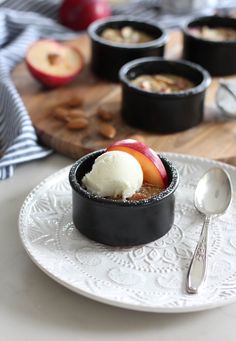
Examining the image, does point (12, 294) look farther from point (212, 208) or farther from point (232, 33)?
point (232, 33)

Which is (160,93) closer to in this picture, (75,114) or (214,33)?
(75,114)

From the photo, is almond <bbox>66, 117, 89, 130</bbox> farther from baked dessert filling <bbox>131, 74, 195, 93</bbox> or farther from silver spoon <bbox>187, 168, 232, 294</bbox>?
silver spoon <bbox>187, 168, 232, 294</bbox>

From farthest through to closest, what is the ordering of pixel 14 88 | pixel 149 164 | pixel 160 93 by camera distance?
pixel 14 88
pixel 160 93
pixel 149 164

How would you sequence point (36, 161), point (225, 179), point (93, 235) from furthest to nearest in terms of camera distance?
point (36, 161) → point (225, 179) → point (93, 235)

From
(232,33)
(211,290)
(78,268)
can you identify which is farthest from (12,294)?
(232,33)

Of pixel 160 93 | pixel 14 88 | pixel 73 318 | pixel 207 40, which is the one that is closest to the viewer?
pixel 73 318

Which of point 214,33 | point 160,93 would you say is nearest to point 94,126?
point 160,93

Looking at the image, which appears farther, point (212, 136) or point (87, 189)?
point (212, 136)
